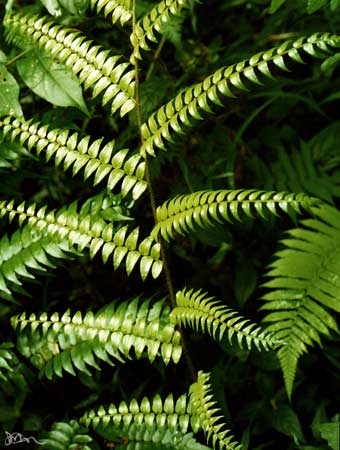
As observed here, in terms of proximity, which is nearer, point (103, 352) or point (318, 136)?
point (103, 352)

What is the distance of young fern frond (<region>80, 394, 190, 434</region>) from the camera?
1.98 meters

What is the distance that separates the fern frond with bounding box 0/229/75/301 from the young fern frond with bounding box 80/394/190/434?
55cm

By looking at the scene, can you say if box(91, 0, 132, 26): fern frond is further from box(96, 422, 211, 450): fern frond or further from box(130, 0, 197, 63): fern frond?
box(96, 422, 211, 450): fern frond

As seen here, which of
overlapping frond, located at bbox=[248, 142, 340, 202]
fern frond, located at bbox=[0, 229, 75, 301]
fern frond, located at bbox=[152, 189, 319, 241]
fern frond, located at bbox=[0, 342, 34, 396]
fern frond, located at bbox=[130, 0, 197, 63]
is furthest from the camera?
overlapping frond, located at bbox=[248, 142, 340, 202]

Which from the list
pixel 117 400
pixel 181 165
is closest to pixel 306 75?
pixel 181 165

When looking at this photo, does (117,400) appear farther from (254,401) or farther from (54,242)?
(54,242)

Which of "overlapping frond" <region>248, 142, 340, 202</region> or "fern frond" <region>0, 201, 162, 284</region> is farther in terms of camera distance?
"overlapping frond" <region>248, 142, 340, 202</region>

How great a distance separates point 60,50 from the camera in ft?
6.63

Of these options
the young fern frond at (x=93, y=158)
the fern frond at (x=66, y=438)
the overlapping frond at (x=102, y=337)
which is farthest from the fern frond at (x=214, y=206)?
the fern frond at (x=66, y=438)

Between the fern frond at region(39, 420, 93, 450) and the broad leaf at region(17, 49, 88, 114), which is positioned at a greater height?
the broad leaf at region(17, 49, 88, 114)

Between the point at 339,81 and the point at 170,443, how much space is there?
2.12 m

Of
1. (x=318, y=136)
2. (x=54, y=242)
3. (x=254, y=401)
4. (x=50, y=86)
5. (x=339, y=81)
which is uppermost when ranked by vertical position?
(x=339, y=81)

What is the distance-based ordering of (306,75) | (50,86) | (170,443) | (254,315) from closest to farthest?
(170,443) < (50,86) < (254,315) < (306,75)


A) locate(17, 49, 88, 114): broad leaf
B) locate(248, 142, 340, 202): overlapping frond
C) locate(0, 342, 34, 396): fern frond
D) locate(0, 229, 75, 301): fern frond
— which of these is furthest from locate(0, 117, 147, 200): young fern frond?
locate(248, 142, 340, 202): overlapping frond
